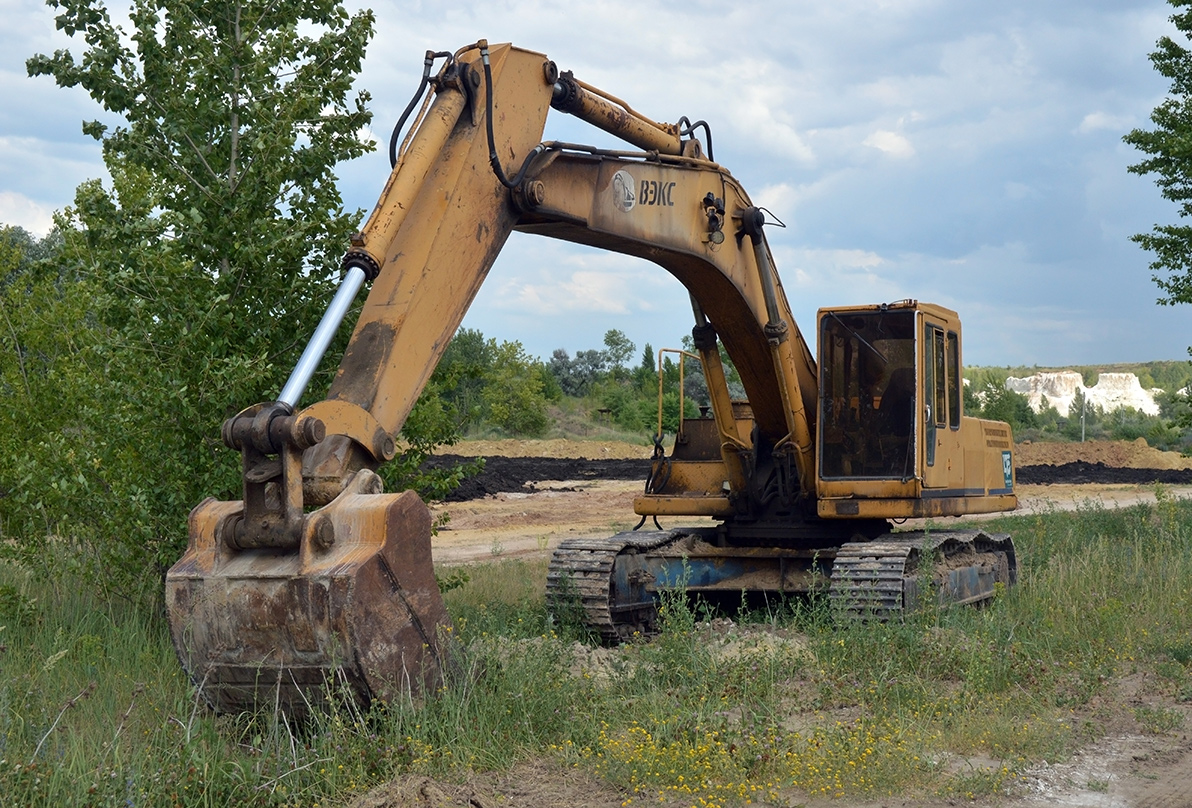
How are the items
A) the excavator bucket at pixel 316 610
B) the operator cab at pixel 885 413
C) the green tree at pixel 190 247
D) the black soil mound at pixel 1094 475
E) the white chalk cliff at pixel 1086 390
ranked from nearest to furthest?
the excavator bucket at pixel 316 610 → the green tree at pixel 190 247 → the operator cab at pixel 885 413 → the black soil mound at pixel 1094 475 → the white chalk cliff at pixel 1086 390

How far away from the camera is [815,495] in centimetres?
1055

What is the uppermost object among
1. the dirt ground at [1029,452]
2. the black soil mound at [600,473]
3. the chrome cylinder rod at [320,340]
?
the chrome cylinder rod at [320,340]

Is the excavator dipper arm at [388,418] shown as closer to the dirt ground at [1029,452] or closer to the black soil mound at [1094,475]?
the black soil mound at [1094,475]

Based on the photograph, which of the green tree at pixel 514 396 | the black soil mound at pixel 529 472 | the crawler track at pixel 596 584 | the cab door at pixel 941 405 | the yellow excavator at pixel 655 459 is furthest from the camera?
the green tree at pixel 514 396

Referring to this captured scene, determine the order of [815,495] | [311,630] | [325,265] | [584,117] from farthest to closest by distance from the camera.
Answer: [815,495] → [325,265] → [584,117] → [311,630]

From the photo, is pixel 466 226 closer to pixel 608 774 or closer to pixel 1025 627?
pixel 608 774

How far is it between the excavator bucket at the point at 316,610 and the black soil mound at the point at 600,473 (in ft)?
77.0

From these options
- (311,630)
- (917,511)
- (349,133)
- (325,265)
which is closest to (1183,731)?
(917,511)

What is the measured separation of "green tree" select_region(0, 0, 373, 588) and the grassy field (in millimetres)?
1020

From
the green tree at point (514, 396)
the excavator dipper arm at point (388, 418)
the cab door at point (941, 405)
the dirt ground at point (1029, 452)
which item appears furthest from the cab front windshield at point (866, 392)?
the green tree at point (514, 396)

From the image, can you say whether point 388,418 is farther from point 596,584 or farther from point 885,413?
point 885,413

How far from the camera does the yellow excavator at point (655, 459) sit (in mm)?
5387

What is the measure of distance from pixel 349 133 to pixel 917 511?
217 inches

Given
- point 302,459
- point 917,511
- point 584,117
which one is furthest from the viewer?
point 917,511
